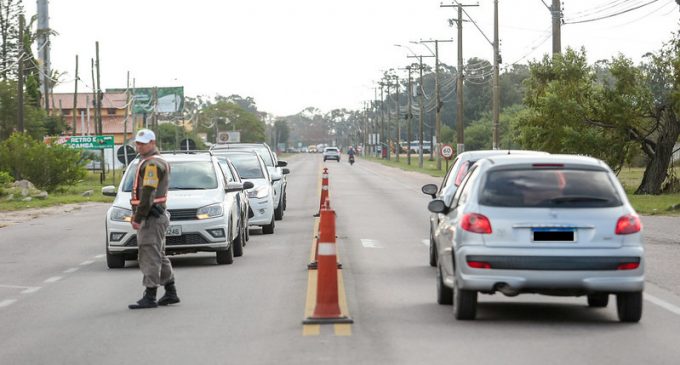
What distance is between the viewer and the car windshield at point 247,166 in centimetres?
2556

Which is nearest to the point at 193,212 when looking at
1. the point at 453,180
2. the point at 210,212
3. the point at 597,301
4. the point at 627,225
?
the point at 210,212

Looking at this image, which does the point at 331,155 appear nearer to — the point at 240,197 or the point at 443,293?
the point at 240,197

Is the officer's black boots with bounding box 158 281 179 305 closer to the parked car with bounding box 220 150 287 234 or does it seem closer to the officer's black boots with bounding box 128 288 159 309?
the officer's black boots with bounding box 128 288 159 309

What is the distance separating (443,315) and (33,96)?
78638 millimetres

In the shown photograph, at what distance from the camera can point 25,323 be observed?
12.1 meters

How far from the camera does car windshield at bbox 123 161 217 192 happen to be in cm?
1852

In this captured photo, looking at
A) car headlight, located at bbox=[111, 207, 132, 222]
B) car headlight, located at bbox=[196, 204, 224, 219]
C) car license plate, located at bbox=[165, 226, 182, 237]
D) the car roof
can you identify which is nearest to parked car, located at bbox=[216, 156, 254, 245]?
car headlight, located at bbox=[196, 204, 224, 219]

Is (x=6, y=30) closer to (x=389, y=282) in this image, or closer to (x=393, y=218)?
(x=393, y=218)

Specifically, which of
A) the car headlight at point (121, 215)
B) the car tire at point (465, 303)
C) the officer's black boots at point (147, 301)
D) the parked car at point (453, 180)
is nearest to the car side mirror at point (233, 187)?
the car headlight at point (121, 215)

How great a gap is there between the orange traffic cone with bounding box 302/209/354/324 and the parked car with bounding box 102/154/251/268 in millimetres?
6416

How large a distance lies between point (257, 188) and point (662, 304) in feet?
41.4

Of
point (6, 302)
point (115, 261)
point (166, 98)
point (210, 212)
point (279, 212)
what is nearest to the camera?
point (6, 302)

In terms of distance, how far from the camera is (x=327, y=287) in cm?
1118

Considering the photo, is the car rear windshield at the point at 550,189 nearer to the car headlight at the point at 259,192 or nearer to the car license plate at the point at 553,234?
the car license plate at the point at 553,234
